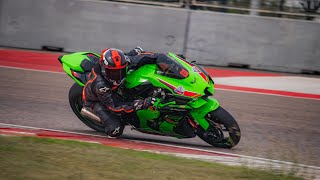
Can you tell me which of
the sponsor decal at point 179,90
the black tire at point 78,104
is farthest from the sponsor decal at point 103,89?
the sponsor decal at point 179,90

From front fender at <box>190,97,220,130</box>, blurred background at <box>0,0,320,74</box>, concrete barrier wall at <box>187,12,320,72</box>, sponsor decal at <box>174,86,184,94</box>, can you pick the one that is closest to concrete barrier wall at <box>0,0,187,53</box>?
blurred background at <box>0,0,320,74</box>

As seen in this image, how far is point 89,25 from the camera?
A: 610 inches

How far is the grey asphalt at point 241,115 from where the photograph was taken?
8.81 meters

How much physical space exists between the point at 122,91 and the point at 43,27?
7698 mm

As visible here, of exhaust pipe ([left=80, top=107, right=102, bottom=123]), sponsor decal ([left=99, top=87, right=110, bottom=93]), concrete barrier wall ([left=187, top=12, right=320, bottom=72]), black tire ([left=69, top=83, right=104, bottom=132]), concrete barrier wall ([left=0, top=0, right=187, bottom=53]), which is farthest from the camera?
concrete barrier wall ([left=0, top=0, right=187, bottom=53])

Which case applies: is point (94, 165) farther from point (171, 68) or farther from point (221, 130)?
point (221, 130)

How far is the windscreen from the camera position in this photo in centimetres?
810

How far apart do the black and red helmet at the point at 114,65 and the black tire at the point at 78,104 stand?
89 centimetres

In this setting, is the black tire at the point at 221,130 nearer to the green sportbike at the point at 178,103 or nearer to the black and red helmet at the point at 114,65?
the green sportbike at the point at 178,103

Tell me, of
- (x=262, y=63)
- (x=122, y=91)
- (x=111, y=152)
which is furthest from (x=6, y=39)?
(x=111, y=152)

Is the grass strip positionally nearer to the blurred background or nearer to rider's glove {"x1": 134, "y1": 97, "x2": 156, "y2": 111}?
rider's glove {"x1": 134, "y1": 97, "x2": 156, "y2": 111}

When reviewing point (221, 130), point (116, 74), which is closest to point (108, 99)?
point (116, 74)

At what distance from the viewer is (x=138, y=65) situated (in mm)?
8375

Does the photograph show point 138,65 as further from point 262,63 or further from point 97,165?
point 262,63
